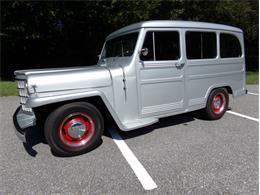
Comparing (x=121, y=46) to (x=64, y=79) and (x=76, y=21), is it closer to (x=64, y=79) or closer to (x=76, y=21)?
(x=64, y=79)

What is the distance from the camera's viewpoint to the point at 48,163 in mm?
3094

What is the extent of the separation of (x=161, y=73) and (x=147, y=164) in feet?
A: 5.57

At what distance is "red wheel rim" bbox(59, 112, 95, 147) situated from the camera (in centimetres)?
322

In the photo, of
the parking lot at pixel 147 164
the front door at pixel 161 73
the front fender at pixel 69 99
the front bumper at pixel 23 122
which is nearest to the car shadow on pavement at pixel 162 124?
the parking lot at pixel 147 164

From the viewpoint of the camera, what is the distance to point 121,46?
4.12 metres

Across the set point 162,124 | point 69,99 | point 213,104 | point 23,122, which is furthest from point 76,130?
point 213,104

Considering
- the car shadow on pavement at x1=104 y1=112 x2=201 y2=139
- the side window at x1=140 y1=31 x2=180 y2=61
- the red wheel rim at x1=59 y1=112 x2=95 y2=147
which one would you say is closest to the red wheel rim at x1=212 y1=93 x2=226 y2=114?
the car shadow on pavement at x1=104 y1=112 x2=201 y2=139

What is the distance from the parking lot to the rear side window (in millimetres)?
1553

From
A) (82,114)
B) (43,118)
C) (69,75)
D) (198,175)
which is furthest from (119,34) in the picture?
(198,175)

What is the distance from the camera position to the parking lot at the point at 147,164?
250 centimetres

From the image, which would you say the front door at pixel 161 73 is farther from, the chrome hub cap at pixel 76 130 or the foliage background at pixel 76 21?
the foliage background at pixel 76 21

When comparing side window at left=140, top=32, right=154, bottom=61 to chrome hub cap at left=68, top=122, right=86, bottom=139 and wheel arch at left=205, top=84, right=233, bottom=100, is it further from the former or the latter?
wheel arch at left=205, top=84, right=233, bottom=100

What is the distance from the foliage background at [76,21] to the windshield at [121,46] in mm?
7285

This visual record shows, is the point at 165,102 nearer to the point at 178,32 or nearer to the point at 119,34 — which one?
the point at 178,32
